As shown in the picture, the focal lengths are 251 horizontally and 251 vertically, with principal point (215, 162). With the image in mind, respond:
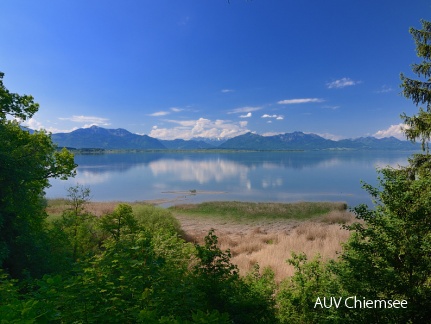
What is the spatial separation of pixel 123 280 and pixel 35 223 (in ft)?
47.2

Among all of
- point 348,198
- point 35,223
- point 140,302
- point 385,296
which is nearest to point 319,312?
point 385,296

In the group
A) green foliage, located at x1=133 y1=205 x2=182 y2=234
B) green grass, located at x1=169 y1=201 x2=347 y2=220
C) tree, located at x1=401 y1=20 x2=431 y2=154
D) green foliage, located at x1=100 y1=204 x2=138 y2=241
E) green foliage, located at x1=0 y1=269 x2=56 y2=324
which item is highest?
tree, located at x1=401 y1=20 x2=431 y2=154

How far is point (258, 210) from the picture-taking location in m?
42.6

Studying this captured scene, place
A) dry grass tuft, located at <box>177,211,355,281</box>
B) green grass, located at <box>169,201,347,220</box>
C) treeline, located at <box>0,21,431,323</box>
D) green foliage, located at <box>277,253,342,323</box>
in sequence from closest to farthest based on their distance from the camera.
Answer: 1. treeline, located at <box>0,21,431,323</box>
2. green foliage, located at <box>277,253,342,323</box>
3. dry grass tuft, located at <box>177,211,355,281</box>
4. green grass, located at <box>169,201,347,220</box>

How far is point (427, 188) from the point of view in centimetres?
662

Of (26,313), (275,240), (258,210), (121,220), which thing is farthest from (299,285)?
(258,210)

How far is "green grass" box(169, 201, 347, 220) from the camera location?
40.4 meters

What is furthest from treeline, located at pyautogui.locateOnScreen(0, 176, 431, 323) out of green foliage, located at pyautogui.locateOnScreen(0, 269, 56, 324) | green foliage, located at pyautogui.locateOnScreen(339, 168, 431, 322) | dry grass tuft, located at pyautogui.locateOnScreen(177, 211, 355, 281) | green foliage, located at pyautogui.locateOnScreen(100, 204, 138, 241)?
green foliage, located at pyautogui.locateOnScreen(100, 204, 138, 241)

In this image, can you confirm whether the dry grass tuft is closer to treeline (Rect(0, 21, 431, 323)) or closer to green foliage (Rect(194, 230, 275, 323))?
treeline (Rect(0, 21, 431, 323))

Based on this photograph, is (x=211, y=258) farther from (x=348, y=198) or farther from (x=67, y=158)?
(x=348, y=198)

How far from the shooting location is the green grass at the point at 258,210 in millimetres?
40375

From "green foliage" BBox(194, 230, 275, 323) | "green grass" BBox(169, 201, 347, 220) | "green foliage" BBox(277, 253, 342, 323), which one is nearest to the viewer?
"green foliage" BBox(194, 230, 275, 323)

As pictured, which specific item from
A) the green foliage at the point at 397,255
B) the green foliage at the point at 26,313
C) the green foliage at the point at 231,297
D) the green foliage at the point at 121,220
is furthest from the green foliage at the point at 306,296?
the green foliage at the point at 121,220

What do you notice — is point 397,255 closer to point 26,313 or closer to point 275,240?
point 26,313
